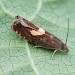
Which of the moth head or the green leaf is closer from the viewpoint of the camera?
the green leaf

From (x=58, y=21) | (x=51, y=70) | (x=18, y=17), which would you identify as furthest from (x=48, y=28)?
(x=51, y=70)

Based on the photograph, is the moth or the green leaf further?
the moth

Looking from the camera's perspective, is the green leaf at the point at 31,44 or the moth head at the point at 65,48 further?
the moth head at the point at 65,48

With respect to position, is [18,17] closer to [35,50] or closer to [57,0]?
[35,50]

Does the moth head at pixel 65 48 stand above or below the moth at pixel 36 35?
below

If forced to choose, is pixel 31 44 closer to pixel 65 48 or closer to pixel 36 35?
pixel 36 35

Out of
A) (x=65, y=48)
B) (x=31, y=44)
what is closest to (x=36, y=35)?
(x=31, y=44)

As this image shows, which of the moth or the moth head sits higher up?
the moth
